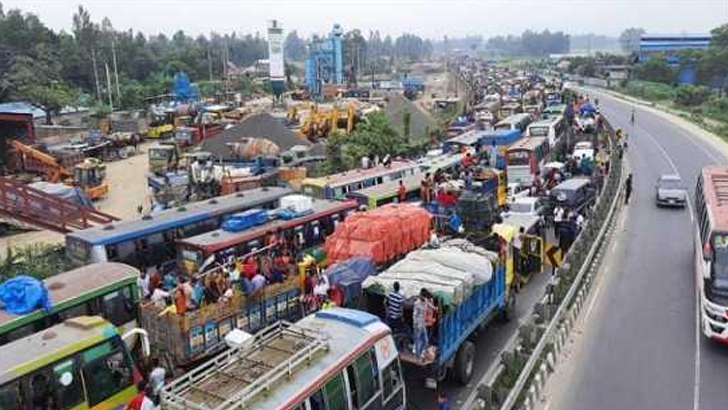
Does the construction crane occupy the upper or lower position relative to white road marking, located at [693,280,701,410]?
upper

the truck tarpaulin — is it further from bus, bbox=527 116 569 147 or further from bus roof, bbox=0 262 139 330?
bus, bbox=527 116 569 147

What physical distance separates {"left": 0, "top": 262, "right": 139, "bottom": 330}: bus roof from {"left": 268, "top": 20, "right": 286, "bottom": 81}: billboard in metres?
72.8

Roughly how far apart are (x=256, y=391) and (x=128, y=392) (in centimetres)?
422

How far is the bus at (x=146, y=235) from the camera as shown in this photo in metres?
16.2

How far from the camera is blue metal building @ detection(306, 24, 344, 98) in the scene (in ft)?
331

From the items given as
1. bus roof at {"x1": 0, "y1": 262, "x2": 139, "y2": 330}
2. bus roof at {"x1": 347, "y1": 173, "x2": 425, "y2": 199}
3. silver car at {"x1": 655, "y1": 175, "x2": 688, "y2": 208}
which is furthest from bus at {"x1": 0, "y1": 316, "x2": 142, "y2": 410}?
silver car at {"x1": 655, "y1": 175, "x2": 688, "y2": 208}

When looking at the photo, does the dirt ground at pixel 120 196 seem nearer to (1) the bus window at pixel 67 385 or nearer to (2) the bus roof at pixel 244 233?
(2) the bus roof at pixel 244 233

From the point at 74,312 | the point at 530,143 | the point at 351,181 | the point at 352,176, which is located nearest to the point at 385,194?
the point at 351,181

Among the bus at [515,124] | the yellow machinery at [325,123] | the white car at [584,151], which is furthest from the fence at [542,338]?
the yellow machinery at [325,123]

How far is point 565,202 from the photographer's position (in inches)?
941

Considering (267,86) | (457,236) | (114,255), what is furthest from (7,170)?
(267,86)

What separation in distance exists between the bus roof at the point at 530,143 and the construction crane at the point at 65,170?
76.2 ft

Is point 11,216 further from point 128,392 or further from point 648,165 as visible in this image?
point 648,165

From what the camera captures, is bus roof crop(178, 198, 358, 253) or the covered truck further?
bus roof crop(178, 198, 358, 253)
